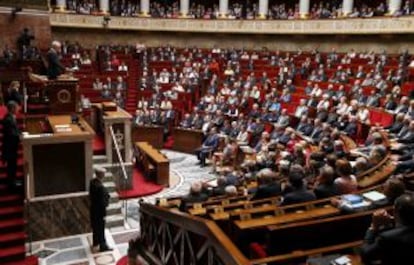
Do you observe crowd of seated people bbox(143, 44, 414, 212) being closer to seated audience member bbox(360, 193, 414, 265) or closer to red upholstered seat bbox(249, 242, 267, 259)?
red upholstered seat bbox(249, 242, 267, 259)

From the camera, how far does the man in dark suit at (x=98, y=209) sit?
641 cm

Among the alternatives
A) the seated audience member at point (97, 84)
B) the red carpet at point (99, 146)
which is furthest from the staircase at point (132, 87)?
the red carpet at point (99, 146)

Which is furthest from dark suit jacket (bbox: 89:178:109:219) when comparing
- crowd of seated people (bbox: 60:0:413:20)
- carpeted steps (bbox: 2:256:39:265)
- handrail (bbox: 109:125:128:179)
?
crowd of seated people (bbox: 60:0:413:20)

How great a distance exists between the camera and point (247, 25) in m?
21.8

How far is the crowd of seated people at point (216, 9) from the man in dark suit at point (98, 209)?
15.6 meters

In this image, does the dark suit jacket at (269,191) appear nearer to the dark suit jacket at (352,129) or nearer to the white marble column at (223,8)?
the dark suit jacket at (352,129)

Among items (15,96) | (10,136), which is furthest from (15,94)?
(10,136)

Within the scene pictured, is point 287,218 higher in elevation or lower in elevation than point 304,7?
lower

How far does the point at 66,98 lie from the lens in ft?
28.8

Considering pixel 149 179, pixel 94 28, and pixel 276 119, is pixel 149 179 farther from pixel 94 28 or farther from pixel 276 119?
pixel 94 28

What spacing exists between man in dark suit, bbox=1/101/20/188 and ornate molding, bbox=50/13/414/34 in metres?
14.2

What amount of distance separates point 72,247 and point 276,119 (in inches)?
275

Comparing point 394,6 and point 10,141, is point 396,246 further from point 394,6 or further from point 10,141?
point 394,6

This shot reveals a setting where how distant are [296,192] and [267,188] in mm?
596
